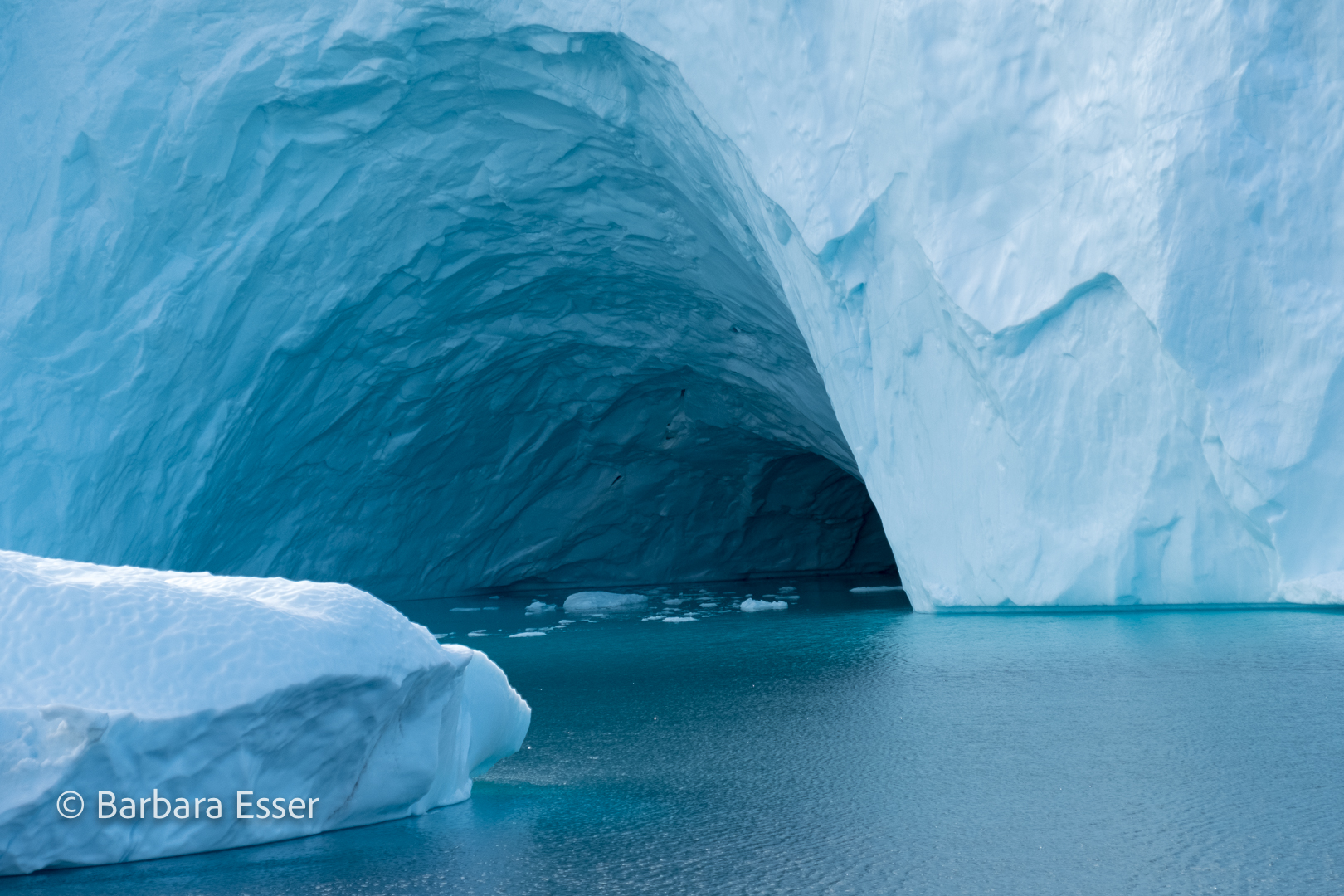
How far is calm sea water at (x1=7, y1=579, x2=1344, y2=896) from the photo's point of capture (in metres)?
2.07

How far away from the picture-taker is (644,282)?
37.0 ft

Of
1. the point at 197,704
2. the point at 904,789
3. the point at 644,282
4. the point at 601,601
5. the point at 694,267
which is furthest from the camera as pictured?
the point at 601,601

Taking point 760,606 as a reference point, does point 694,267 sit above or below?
Result: above

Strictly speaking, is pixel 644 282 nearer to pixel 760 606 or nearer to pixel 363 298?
pixel 363 298

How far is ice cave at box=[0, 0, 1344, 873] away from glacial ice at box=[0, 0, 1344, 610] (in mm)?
26

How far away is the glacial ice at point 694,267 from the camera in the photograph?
5848 mm

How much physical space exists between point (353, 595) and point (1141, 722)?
2.27 meters

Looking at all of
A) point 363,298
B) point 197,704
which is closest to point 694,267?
point 363,298

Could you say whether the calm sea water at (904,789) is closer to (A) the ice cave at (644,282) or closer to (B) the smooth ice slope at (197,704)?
(B) the smooth ice slope at (197,704)

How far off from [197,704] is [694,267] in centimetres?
860

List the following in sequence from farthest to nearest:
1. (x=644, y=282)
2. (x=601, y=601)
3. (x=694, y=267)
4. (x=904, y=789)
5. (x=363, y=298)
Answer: (x=601, y=601) → (x=644, y=282) → (x=694, y=267) → (x=363, y=298) → (x=904, y=789)

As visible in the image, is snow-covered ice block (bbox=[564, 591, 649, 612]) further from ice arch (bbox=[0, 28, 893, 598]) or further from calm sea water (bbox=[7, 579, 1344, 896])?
calm sea water (bbox=[7, 579, 1344, 896])

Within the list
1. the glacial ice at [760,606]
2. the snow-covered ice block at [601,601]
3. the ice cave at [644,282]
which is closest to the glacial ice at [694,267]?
the ice cave at [644,282]

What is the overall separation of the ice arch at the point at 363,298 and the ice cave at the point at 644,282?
4 centimetres
